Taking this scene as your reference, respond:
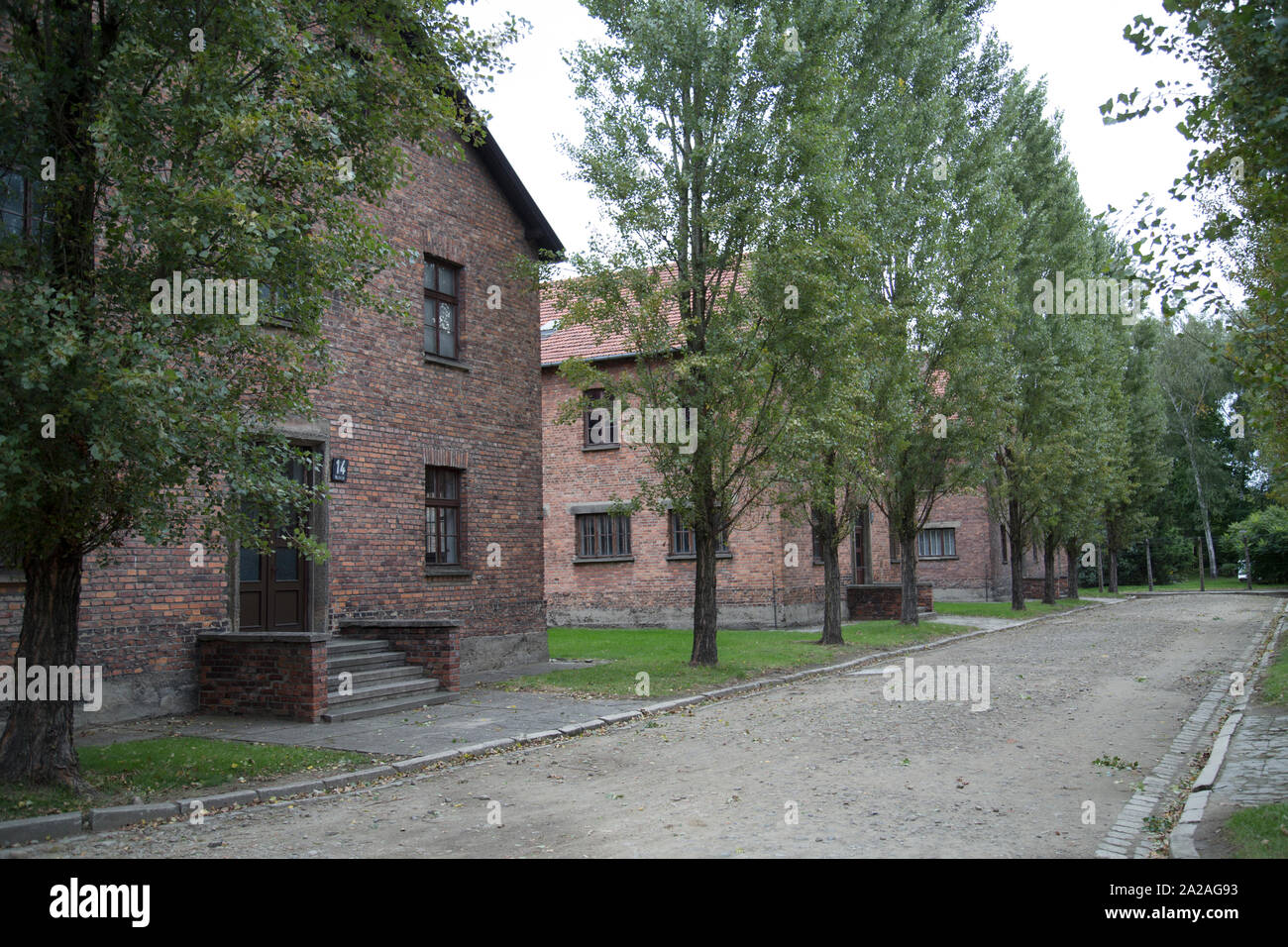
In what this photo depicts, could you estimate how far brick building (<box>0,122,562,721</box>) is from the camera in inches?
452

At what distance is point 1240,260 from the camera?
1680cm

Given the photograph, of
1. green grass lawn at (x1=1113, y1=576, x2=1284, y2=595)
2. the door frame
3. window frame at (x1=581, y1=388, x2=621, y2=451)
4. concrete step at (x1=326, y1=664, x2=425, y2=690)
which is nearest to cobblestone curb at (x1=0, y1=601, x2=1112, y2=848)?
concrete step at (x1=326, y1=664, x2=425, y2=690)

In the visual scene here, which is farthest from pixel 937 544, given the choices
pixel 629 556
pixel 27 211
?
pixel 27 211

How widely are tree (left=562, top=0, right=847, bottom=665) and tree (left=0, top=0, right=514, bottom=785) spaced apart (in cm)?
715

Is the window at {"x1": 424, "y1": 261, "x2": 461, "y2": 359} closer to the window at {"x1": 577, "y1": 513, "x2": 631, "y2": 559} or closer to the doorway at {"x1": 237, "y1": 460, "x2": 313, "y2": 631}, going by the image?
the doorway at {"x1": 237, "y1": 460, "x2": 313, "y2": 631}

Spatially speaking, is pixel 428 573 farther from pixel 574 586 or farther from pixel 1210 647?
pixel 1210 647

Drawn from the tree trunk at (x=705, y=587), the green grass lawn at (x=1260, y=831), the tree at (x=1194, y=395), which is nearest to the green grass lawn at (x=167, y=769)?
the green grass lawn at (x=1260, y=831)

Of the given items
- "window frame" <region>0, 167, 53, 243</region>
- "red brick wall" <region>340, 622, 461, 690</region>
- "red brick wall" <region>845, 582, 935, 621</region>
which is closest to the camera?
"window frame" <region>0, 167, 53, 243</region>

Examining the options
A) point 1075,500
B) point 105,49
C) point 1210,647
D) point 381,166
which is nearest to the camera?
point 105,49

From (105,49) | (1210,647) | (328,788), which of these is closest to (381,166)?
(105,49)

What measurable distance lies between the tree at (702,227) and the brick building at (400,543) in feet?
7.00

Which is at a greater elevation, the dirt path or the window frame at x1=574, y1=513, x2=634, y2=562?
the window frame at x1=574, y1=513, x2=634, y2=562

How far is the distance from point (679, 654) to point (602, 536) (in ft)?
31.8
